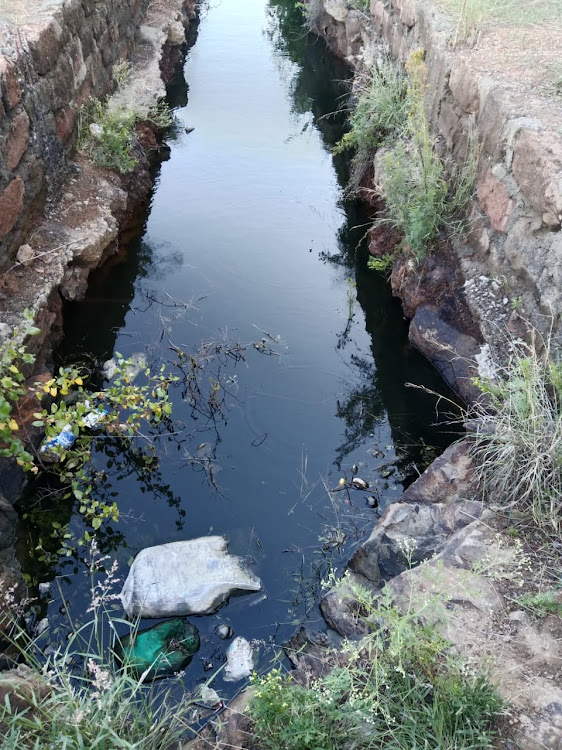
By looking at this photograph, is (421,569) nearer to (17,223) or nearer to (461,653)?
(461,653)

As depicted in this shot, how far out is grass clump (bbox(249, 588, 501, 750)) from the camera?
1.94 meters

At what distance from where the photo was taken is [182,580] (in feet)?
9.68

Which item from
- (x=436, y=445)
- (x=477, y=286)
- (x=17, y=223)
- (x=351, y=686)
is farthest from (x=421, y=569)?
(x=17, y=223)

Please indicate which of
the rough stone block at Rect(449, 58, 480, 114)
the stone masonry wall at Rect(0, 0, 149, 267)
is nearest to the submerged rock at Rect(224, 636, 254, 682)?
the stone masonry wall at Rect(0, 0, 149, 267)

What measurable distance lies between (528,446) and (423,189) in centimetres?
230

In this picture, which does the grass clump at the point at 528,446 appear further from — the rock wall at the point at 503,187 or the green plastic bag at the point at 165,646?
the green plastic bag at the point at 165,646

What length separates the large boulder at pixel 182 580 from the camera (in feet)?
9.46

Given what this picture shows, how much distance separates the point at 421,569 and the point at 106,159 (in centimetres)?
429

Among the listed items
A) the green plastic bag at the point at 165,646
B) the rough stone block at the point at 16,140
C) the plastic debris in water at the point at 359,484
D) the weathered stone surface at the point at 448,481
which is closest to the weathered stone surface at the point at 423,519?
the weathered stone surface at the point at 448,481

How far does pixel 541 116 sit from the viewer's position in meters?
3.90

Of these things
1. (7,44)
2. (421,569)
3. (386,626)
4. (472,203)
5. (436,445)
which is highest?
(7,44)

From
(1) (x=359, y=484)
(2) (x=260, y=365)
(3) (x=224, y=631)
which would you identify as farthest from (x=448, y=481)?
(2) (x=260, y=365)

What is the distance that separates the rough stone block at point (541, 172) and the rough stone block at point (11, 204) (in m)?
3.08

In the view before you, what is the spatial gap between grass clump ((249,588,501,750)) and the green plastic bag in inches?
27.4
